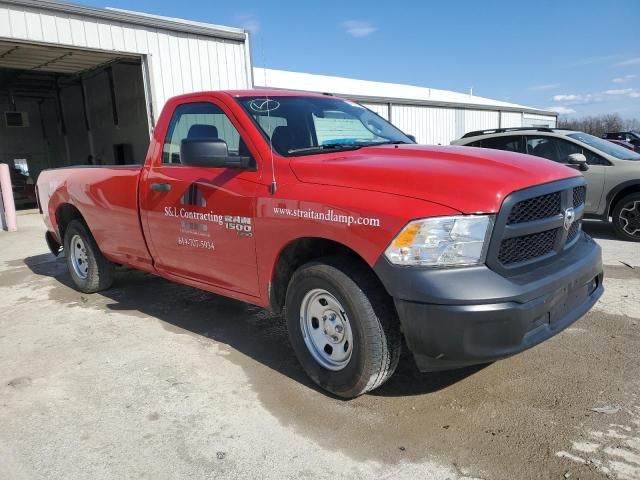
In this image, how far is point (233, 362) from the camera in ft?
12.5

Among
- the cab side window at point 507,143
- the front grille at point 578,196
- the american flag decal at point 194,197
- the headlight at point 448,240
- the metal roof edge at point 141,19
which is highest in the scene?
the metal roof edge at point 141,19

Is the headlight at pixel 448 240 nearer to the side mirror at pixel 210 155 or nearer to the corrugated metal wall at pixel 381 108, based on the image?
the side mirror at pixel 210 155

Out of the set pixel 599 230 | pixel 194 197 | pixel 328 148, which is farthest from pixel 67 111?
pixel 328 148

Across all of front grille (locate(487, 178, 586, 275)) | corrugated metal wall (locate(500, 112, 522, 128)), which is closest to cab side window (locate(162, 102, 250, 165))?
front grille (locate(487, 178, 586, 275))

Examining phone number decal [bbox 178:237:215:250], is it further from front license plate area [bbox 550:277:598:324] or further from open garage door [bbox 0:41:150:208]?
open garage door [bbox 0:41:150:208]

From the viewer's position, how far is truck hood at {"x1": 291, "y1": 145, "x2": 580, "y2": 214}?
256 cm

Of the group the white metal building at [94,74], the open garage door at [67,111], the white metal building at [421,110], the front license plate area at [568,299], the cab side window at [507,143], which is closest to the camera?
the front license plate area at [568,299]

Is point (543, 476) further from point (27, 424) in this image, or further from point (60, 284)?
point (60, 284)

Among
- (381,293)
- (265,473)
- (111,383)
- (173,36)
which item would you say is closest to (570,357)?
(381,293)

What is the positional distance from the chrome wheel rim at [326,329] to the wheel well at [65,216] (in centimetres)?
372

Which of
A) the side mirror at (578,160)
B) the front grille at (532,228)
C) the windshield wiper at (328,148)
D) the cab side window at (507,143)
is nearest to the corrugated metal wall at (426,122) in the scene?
the cab side window at (507,143)

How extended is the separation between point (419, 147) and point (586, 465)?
2118 mm

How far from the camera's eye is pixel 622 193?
24.9 feet

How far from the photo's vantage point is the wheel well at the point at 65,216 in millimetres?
5887
